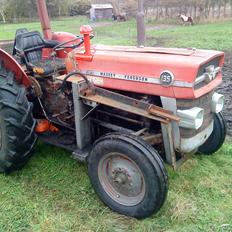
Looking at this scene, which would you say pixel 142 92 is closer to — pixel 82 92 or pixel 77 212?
pixel 82 92

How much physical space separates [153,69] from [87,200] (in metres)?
1.24

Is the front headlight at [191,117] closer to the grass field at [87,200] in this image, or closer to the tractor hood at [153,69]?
the tractor hood at [153,69]

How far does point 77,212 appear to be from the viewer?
2.94m

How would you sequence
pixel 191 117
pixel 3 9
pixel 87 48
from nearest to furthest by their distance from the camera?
1. pixel 191 117
2. pixel 87 48
3. pixel 3 9

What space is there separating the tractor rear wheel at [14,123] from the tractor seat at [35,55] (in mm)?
375

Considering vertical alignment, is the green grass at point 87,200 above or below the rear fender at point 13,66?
below

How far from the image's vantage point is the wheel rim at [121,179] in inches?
110

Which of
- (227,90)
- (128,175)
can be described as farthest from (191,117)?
(227,90)

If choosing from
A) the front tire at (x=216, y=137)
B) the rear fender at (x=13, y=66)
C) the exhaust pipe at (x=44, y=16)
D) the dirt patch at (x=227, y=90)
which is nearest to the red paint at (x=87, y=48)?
the rear fender at (x=13, y=66)

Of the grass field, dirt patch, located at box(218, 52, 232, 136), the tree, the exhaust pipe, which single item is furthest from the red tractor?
the tree

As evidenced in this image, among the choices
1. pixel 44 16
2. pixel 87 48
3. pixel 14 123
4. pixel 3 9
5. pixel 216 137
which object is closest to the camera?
pixel 14 123

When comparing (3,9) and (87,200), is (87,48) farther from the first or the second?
(3,9)

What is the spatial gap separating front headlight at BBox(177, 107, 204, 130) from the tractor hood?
0.39ft

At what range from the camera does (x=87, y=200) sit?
308cm
